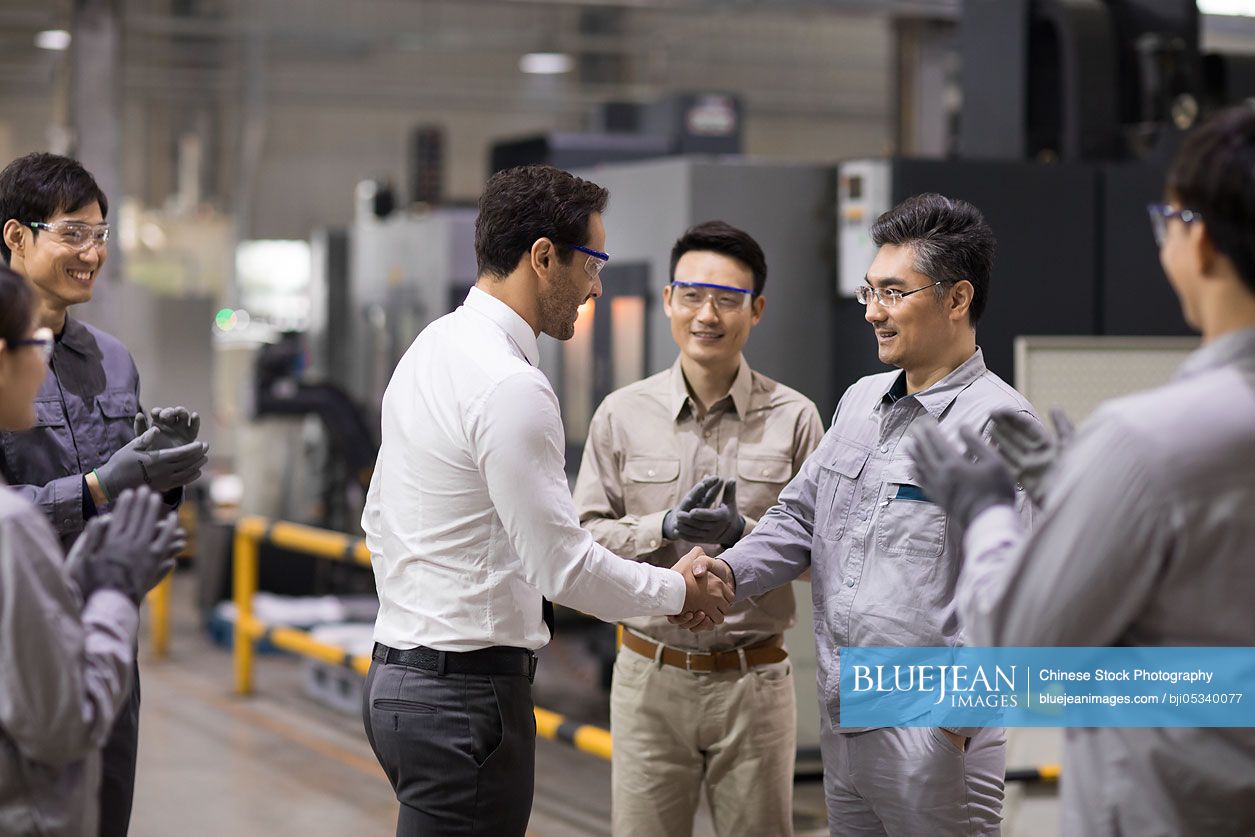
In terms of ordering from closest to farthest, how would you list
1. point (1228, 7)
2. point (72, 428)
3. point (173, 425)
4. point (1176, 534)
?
point (1176, 534), point (173, 425), point (72, 428), point (1228, 7)

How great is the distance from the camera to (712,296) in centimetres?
327

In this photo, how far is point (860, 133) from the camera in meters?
20.0

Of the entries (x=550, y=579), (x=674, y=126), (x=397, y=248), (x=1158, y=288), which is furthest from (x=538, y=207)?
(x=397, y=248)

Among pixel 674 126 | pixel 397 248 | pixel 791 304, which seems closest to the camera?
pixel 791 304

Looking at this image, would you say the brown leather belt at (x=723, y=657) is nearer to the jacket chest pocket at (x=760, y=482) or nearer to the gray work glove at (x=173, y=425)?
the jacket chest pocket at (x=760, y=482)

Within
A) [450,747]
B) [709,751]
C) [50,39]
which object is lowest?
[709,751]

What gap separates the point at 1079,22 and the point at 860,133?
14.2 metres

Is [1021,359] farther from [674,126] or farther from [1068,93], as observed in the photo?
[674,126]

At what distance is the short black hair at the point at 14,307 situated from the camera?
199cm

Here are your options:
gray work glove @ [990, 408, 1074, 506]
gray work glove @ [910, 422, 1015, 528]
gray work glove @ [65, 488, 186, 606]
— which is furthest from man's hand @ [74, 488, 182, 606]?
gray work glove @ [990, 408, 1074, 506]

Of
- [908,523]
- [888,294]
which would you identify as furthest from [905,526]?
[888,294]

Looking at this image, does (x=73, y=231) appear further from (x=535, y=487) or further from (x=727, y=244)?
(x=727, y=244)

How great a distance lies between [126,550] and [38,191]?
45.0 inches

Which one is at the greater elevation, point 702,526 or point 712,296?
point 712,296
